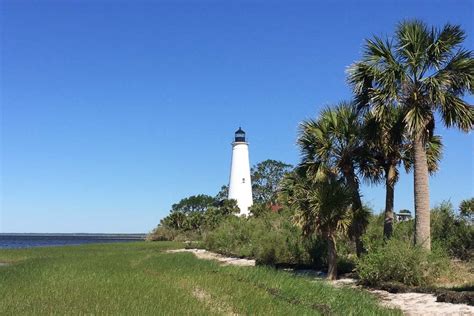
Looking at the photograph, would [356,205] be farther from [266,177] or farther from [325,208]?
[266,177]

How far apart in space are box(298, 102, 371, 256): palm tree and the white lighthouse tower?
44511mm

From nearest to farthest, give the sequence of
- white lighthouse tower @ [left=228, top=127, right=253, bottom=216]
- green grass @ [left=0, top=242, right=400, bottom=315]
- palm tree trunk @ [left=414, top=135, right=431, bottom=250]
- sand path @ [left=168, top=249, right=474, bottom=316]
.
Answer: green grass @ [left=0, top=242, right=400, bottom=315] < sand path @ [left=168, top=249, right=474, bottom=316] < palm tree trunk @ [left=414, top=135, right=431, bottom=250] < white lighthouse tower @ [left=228, top=127, right=253, bottom=216]

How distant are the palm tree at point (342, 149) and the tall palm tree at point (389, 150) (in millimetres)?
500

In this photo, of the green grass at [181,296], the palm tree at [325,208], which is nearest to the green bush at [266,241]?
the palm tree at [325,208]

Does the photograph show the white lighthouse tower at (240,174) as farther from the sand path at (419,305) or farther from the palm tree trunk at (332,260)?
the sand path at (419,305)

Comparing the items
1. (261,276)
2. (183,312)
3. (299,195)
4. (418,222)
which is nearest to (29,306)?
(183,312)

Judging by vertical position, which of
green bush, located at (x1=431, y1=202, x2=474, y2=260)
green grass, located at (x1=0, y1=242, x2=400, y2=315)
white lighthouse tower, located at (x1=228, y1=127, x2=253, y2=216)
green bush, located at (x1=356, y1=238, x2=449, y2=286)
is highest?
white lighthouse tower, located at (x1=228, y1=127, x2=253, y2=216)

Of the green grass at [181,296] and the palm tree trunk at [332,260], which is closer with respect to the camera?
the green grass at [181,296]

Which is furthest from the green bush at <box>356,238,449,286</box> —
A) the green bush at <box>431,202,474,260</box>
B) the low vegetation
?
the green bush at <box>431,202,474,260</box>

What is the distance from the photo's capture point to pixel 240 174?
68250 millimetres

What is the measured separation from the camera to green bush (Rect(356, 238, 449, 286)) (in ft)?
64.4

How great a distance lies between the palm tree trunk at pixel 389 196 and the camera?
23117 millimetres

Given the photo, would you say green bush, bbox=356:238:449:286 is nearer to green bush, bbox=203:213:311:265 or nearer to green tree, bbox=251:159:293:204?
green bush, bbox=203:213:311:265

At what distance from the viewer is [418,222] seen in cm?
2084
